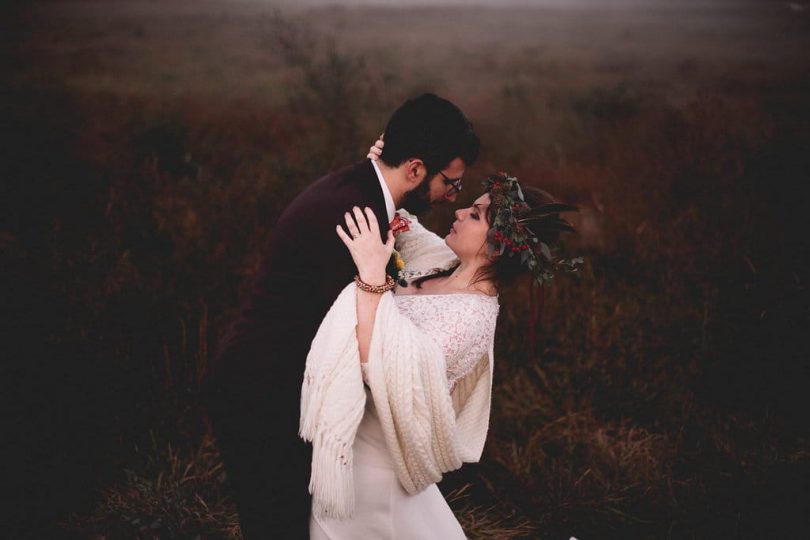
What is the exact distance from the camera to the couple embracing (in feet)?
6.57

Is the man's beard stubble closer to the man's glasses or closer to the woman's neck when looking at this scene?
the man's glasses

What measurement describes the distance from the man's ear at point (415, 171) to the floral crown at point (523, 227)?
0.33 metres

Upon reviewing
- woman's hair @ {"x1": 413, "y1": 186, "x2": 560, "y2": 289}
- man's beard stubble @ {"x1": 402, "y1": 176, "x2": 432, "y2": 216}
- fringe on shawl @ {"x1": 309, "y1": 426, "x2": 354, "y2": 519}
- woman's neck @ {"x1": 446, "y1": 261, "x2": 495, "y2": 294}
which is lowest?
fringe on shawl @ {"x1": 309, "y1": 426, "x2": 354, "y2": 519}

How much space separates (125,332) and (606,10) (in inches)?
291

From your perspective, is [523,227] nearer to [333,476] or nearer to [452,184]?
[452,184]

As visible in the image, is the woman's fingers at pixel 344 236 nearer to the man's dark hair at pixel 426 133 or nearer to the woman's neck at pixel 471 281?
the man's dark hair at pixel 426 133

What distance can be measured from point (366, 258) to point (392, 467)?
2.84 feet

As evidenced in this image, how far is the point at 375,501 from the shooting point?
2277mm

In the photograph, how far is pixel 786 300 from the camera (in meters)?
4.25

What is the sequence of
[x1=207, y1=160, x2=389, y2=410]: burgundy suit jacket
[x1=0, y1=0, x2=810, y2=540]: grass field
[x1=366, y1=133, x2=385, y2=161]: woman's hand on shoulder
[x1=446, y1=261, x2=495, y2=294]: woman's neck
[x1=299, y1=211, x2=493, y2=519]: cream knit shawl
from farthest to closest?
[x1=0, y1=0, x2=810, y2=540]: grass field
[x1=446, y1=261, x2=495, y2=294]: woman's neck
[x1=366, y1=133, x2=385, y2=161]: woman's hand on shoulder
[x1=207, y1=160, x2=389, y2=410]: burgundy suit jacket
[x1=299, y1=211, x2=493, y2=519]: cream knit shawl

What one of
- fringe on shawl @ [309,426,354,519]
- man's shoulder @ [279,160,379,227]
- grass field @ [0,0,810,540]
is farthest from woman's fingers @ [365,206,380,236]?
grass field @ [0,0,810,540]

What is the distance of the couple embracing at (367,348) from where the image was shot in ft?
6.57

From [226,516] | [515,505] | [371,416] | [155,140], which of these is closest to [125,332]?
[226,516]

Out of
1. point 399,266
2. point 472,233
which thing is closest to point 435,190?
point 472,233
